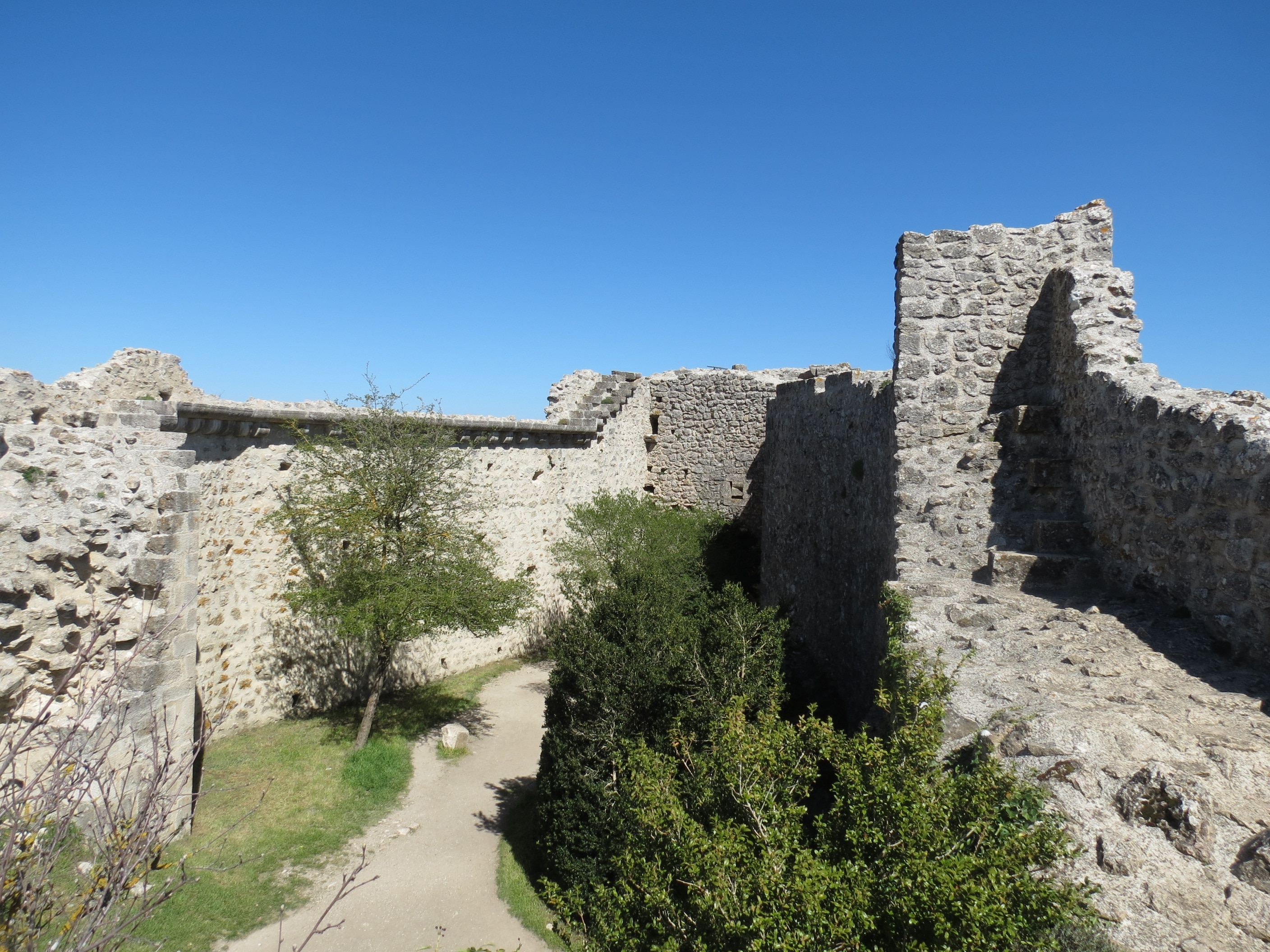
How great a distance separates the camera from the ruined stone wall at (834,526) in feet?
24.6

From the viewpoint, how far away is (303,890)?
632 centimetres

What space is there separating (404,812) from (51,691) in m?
3.68

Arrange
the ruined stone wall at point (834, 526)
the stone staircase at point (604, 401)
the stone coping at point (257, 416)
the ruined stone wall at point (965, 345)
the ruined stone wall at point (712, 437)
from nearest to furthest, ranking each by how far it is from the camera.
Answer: the ruined stone wall at point (965, 345) < the stone coping at point (257, 416) < the ruined stone wall at point (834, 526) < the stone staircase at point (604, 401) < the ruined stone wall at point (712, 437)

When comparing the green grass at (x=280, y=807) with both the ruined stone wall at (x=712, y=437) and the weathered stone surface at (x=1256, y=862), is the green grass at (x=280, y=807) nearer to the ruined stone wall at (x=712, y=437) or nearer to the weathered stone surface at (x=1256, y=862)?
the weathered stone surface at (x=1256, y=862)

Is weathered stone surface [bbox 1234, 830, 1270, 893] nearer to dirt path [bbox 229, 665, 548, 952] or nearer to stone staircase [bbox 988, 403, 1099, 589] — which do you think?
stone staircase [bbox 988, 403, 1099, 589]

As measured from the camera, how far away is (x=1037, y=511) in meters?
5.20

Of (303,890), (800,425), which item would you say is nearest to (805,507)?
(800,425)

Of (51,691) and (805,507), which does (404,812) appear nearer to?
(51,691)

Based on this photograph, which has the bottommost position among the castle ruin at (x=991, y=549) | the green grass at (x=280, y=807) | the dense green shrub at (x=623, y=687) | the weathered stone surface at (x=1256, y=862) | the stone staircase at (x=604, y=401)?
the green grass at (x=280, y=807)

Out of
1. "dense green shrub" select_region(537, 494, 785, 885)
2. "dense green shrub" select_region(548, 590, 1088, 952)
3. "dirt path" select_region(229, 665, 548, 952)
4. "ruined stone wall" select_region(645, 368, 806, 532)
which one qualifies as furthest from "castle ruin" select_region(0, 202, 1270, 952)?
"ruined stone wall" select_region(645, 368, 806, 532)

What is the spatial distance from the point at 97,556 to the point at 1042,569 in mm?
6658

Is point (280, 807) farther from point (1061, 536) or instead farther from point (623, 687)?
point (1061, 536)

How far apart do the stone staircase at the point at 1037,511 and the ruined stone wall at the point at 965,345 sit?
5.2 inches

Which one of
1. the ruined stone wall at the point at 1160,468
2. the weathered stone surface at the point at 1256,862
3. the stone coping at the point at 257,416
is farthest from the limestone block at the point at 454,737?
the weathered stone surface at the point at 1256,862
